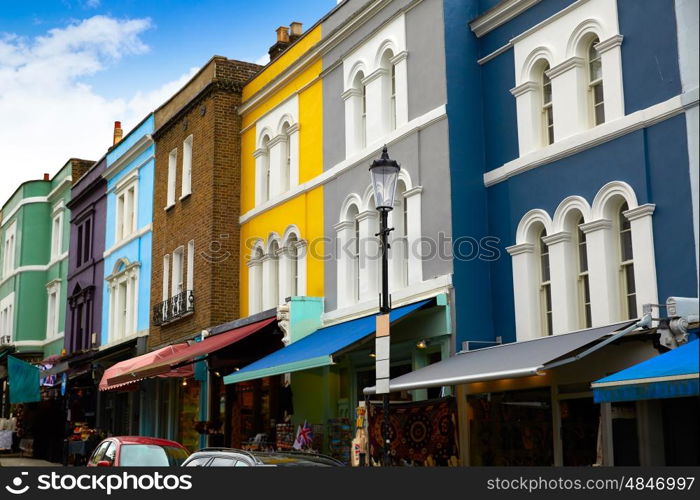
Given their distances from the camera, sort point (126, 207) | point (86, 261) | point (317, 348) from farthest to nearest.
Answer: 1. point (86, 261)
2. point (126, 207)
3. point (317, 348)

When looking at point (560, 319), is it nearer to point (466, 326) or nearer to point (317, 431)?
point (466, 326)

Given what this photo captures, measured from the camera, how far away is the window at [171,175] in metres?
29.3

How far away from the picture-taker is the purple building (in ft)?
116

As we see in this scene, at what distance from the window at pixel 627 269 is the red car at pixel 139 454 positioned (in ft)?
24.6

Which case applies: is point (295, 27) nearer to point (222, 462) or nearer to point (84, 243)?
point (84, 243)

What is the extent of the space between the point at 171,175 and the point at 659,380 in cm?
2023

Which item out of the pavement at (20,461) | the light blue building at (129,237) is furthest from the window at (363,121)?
the pavement at (20,461)

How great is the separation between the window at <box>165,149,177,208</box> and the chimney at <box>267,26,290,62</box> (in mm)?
3952

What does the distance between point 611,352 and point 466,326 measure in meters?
3.20

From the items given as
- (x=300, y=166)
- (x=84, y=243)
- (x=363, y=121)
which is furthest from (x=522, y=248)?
(x=84, y=243)

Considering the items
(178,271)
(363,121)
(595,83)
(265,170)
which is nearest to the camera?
(595,83)

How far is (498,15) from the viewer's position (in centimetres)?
1816

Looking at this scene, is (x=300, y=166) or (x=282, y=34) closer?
(x=300, y=166)

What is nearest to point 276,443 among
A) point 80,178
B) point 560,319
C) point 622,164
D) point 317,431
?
point 317,431
